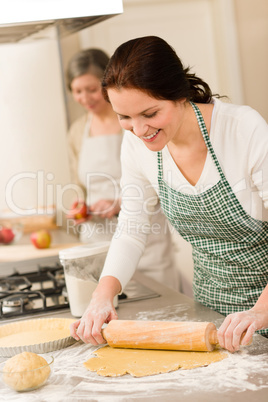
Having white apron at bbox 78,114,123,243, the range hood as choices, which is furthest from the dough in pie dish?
white apron at bbox 78,114,123,243

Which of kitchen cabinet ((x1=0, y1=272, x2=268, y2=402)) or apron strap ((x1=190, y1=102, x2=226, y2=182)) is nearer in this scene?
kitchen cabinet ((x1=0, y1=272, x2=268, y2=402))

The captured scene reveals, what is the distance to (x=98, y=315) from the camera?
130cm

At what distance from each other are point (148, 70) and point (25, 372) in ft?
2.20

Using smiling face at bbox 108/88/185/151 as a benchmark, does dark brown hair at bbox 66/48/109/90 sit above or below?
above

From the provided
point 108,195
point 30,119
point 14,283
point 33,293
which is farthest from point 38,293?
point 30,119

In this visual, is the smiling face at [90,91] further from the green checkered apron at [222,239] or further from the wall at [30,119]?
the green checkered apron at [222,239]

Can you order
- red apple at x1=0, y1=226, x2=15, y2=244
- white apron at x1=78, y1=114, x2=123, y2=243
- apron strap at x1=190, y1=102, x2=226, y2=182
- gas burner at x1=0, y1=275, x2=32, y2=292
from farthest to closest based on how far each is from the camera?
white apron at x1=78, y1=114, x2=123, y2=243 < red apple at x1=0, y1=226, x2=15, y2=244 < gas burner at x1=0, y1=275, x2=32, y2=292 < apron strap at x1=190, y1=102, x2=226, y2=182

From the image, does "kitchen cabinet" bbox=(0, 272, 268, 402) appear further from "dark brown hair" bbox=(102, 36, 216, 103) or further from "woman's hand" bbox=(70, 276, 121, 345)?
"dark brown hair" bbox=(102, 36, 216, 103)

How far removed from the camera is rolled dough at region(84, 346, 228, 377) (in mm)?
1081

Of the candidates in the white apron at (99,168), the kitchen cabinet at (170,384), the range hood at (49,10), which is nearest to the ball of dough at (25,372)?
the kitchen cabinet at (170,384)

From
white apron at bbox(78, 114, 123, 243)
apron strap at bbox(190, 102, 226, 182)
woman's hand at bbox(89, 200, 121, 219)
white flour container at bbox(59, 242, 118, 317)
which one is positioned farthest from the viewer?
white apron at bbox(78, 114, 123, 243)

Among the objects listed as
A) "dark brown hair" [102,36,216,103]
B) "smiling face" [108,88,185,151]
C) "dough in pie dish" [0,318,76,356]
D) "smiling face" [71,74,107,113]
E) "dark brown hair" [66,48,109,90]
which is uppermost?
"dark brown hair" [66,48,109,90]

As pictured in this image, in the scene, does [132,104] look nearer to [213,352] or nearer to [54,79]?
[213,352]

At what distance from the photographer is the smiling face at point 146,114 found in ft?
4.01
